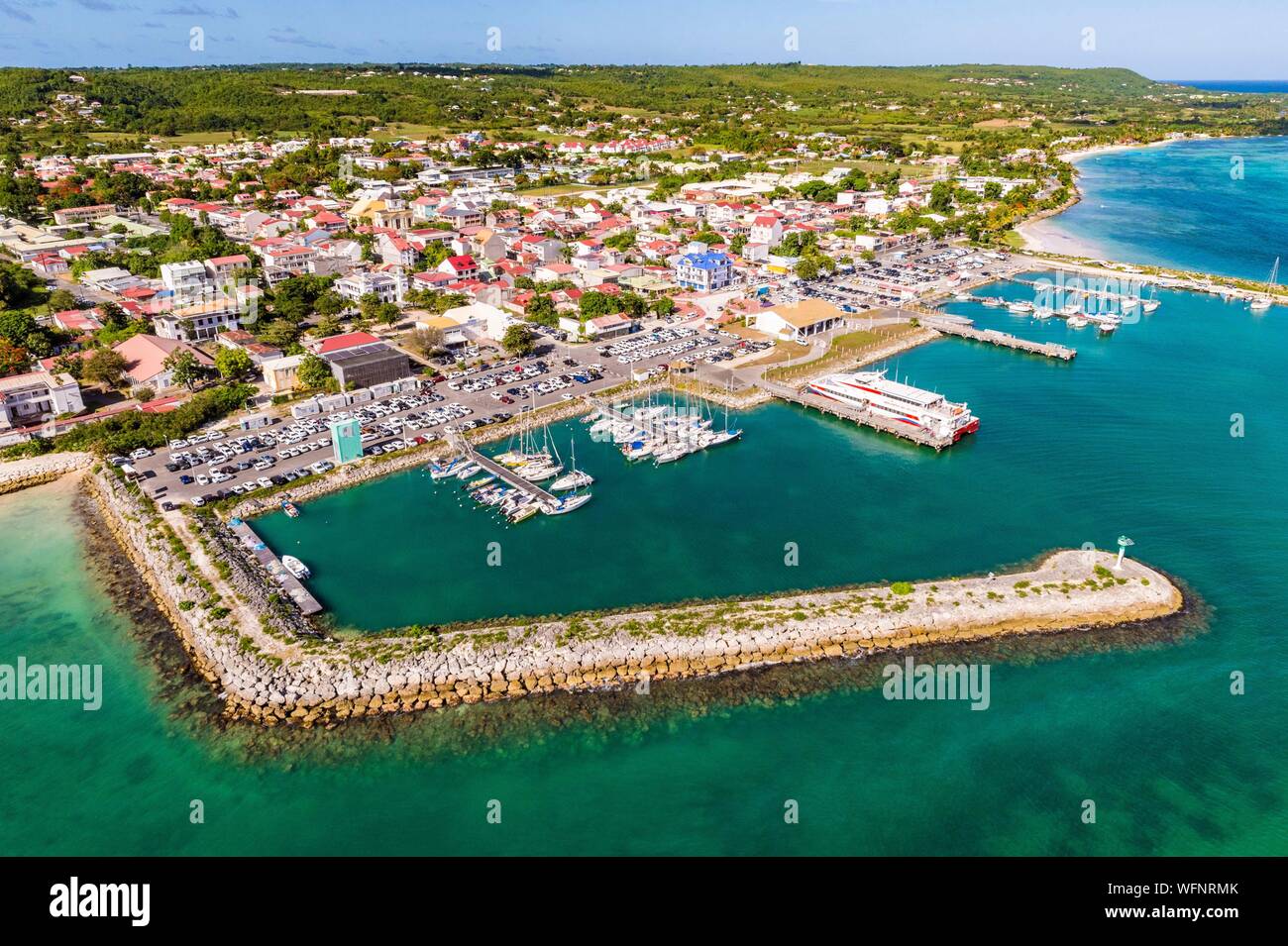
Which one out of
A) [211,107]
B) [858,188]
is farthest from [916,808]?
[211,107]

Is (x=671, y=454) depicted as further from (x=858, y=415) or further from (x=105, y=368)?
(x=105, y=368)

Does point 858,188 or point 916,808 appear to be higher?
point 858,188

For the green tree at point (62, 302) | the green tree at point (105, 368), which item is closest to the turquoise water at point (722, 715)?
the green tree at point (105, 368)

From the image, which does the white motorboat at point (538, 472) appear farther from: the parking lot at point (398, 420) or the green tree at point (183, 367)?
the green tree at point (183, 367)

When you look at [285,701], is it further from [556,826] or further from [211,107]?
[211,107]

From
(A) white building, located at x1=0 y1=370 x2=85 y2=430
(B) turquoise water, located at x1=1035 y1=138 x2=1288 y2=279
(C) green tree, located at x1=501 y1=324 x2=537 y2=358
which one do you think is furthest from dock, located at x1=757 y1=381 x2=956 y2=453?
(B) turquoise water, located at x1=1035 y1=138 x2=1288 y2=279
